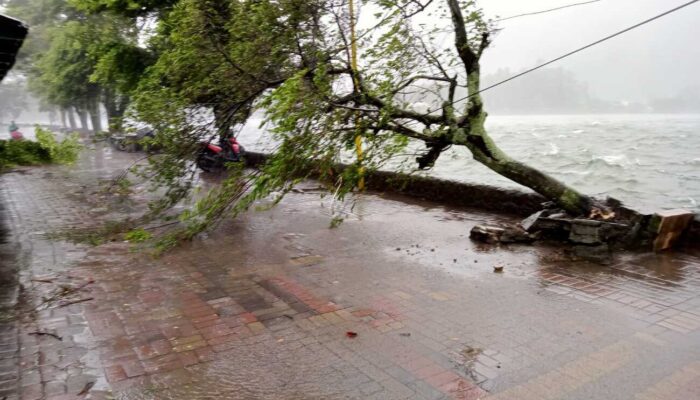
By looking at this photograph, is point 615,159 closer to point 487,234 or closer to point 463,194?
point 463,194

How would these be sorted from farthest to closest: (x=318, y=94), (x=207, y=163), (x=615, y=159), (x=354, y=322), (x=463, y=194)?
(x=615, y=159), (x=207, y=163), (x=463, y=194), (x=318, y=94), (x=354, y=322)

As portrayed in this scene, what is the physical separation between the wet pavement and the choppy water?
190 centimetres

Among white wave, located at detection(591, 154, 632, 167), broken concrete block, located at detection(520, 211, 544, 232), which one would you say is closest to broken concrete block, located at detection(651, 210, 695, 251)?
broken concrete block, located at detection(520, 211, 544, 232)

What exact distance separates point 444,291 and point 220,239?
384 centimetres

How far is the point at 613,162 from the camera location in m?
26.3

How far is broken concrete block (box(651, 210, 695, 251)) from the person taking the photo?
6146 millimetres

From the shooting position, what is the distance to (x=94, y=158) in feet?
72.4

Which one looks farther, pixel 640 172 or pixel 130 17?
pixel 640 172

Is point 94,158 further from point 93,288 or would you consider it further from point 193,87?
point 93,288

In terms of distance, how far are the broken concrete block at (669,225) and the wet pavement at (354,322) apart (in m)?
0.27

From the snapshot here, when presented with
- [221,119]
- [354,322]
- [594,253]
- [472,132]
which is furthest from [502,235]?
[221,119]

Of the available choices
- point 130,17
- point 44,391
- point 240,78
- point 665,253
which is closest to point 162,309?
point 44,391

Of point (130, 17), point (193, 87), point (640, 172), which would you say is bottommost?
point (640, 172)

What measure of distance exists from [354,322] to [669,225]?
4.63 m
